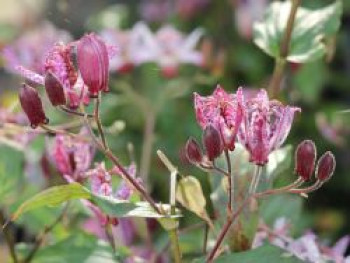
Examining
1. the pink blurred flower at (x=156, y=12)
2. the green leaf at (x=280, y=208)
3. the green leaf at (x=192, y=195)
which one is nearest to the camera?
the green leaf at (x=192, y=195)

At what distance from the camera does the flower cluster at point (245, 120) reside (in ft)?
3.17

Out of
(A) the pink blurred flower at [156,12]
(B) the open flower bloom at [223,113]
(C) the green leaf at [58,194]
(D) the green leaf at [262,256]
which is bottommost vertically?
(D) the green leaf at [262,256]

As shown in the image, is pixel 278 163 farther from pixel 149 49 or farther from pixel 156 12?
pixel 156 12

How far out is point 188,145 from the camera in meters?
0.98

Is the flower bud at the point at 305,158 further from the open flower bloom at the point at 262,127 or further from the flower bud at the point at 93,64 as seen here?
the flower bud at the point at 93,64

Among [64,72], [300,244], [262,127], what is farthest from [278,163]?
[64,72]

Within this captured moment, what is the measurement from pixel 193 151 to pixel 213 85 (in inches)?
60.0

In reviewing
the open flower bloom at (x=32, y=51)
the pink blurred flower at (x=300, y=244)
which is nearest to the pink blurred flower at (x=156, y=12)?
the open flower bloom at (x=32, y=51)

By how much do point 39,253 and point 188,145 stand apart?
290mm

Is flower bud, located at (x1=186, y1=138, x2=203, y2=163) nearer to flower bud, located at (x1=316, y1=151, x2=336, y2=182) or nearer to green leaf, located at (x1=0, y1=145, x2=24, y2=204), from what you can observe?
flower bud, located at (x1=316, y1=151, x2=336, y2=182)

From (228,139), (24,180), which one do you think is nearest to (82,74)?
(228,139)

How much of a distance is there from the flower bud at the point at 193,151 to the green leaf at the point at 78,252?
19 centimetres

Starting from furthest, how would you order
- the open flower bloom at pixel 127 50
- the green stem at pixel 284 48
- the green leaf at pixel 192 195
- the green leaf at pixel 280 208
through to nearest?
1. the open flower bloom at pixel 127 50
2. the green leaf at pixel 280 208
3. the green stem at pixel 284 48
4. the green leaf at pixel 192 195

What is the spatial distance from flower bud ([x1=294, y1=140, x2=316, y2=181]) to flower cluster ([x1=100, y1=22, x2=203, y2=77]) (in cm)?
96
